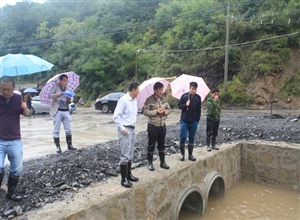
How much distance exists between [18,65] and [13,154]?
1.65 metres

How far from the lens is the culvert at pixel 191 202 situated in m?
4.19

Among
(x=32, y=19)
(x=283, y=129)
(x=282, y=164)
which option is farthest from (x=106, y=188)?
(x=32, y=19)

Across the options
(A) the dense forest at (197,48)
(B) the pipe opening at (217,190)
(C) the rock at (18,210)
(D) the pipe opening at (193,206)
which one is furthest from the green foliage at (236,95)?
(C) the rock at (18,210)

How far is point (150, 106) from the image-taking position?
3.99 metres

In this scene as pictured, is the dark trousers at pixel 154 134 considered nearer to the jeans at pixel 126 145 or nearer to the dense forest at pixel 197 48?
the jeans at pixel 126 145

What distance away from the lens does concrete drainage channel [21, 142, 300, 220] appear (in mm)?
3077

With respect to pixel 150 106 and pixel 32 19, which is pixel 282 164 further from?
pixel 32 19

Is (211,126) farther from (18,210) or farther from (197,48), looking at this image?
(197,48)

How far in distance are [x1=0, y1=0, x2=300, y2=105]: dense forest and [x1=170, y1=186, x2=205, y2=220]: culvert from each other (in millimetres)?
13053


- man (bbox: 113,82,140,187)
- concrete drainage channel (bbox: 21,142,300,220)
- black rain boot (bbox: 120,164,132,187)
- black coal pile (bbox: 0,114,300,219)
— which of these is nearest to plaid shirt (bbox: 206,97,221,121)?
concrete drainage channel (bbox: 21,142,300,220)

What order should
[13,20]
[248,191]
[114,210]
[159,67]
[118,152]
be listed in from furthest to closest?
[13,20] → [159,67] → [248,191] → [118,152] → [114,210]

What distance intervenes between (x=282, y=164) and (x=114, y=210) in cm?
480

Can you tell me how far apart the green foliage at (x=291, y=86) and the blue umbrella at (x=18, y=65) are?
15.9 meters

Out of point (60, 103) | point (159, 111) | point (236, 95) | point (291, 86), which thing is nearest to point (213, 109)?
point (159, 111)
